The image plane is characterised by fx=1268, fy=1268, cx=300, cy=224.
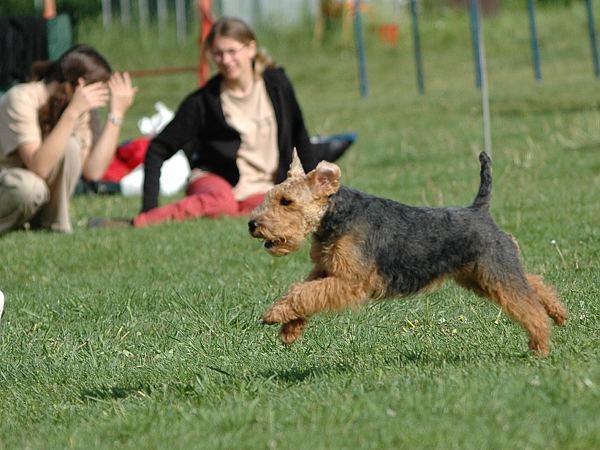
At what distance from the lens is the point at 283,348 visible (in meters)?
5.66

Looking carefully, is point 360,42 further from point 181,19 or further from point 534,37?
point 181,19

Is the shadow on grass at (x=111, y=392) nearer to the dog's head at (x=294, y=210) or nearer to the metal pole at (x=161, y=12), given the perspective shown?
the dog's head at (x=294, y=210)

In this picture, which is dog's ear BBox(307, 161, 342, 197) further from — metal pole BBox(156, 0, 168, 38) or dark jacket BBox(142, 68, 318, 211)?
metal pole BBox(156, 0, 168, 38)

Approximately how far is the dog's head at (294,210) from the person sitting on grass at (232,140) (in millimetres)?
4668

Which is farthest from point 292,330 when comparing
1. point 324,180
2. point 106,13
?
point 106,13

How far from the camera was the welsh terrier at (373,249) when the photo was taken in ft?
15.8

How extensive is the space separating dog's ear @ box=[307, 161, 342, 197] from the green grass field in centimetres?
74

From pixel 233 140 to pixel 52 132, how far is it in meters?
1.44

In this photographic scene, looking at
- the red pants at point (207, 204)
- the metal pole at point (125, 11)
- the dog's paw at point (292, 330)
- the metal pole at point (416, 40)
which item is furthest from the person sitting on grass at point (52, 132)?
the metal pole at point (125, 11)

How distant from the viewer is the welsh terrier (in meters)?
4.80

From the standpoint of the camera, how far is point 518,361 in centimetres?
501

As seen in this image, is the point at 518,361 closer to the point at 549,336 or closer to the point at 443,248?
the point at 549,336

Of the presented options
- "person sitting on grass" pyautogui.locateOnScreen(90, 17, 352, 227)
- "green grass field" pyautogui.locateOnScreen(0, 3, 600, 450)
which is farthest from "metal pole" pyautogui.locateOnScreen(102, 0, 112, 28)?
"person sitting on grass" pyautogui.locateOnScreen(90, 17, 352, 227)

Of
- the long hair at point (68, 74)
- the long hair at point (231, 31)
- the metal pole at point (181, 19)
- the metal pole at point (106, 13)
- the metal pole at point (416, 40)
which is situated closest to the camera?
the long hair at point (68, 74)
